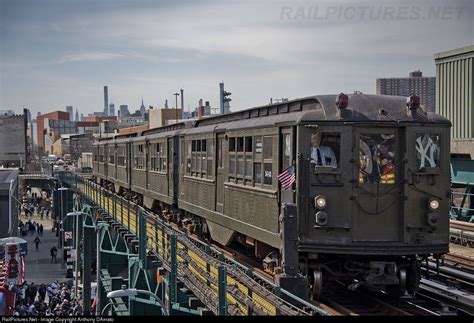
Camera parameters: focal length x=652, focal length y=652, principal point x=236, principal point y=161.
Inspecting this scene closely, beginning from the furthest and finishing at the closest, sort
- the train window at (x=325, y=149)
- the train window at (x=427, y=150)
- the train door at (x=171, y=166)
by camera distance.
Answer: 1. the train door at (x=171, y=166)
2. the train window at (x=427, y=150)
3. the train window at (x=325, y=149)

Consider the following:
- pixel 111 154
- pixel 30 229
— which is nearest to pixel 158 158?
pixel 111 154

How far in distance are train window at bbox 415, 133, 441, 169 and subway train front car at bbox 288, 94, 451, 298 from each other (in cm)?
A: 2

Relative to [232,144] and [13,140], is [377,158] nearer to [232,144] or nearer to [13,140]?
[232,144]

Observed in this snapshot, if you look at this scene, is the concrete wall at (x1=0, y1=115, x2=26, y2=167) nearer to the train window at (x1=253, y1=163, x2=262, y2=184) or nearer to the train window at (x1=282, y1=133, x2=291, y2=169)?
the train window at (x1=253, y1=163, x2=262, y2=184)

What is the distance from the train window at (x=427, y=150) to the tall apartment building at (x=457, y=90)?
1272 centimetres

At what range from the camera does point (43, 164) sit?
3440 inches

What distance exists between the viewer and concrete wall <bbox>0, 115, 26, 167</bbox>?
266 ft

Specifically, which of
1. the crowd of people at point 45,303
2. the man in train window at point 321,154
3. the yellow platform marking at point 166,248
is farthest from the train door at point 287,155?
the crowd of people at point 45,303

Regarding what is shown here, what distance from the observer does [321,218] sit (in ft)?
33.6

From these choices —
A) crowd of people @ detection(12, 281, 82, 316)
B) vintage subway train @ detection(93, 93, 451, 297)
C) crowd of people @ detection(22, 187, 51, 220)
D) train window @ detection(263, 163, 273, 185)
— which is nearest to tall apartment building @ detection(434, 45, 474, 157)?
vintage subway train @ detection(93, 93, 451, 297)

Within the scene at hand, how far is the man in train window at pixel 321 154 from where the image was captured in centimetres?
1036

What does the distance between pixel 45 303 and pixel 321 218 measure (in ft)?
61.7

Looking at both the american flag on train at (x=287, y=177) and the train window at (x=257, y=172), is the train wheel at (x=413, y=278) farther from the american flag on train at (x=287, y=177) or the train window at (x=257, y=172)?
the train window at (x=257, y=172)

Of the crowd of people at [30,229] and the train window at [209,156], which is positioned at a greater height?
the train window at [209,156]
